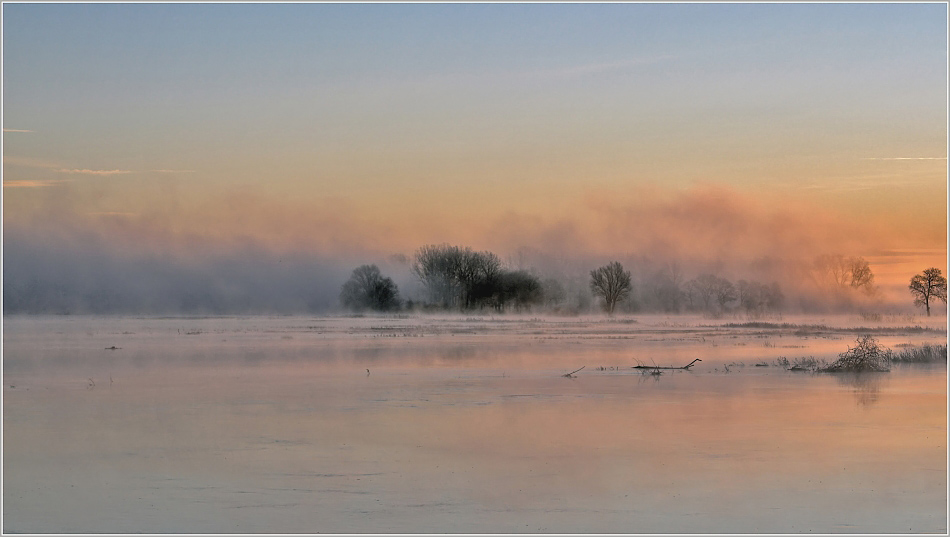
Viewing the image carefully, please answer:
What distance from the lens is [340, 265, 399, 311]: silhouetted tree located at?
8594cm

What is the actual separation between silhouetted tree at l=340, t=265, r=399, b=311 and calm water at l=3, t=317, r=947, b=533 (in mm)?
60926

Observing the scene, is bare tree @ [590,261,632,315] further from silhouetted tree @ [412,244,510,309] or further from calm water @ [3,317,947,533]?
calm water @ [3,317,947,533]

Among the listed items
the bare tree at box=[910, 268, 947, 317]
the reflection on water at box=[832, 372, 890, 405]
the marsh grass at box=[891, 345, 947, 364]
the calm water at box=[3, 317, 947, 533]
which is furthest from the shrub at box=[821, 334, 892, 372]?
the bare tree at box=[910, 268, 947, 317]

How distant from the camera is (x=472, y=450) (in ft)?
42.1

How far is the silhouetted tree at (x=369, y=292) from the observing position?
85.9m

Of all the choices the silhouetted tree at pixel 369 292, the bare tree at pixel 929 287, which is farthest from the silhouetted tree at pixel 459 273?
the bare tree at pixel 929 287

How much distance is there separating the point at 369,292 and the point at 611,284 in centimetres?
2283

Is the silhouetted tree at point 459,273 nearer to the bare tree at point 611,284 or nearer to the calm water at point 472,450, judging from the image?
the bare tree at point 611,284

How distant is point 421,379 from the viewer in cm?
2189

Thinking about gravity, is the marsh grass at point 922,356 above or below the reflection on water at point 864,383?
above

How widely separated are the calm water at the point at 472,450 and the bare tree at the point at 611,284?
67368 millimetres

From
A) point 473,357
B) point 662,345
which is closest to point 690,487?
point 473,357

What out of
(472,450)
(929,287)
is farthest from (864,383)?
(929,287)

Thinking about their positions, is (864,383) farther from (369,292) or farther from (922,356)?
(369,292)
